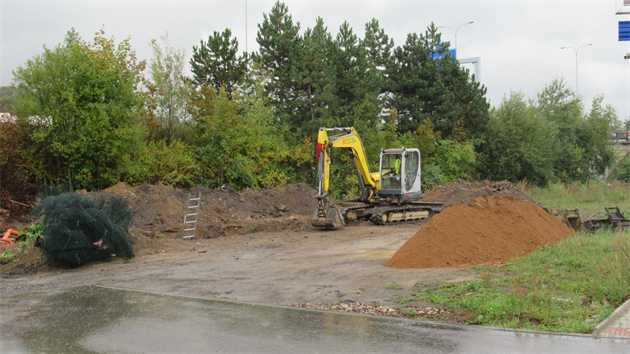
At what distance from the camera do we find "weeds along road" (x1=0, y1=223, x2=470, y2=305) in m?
11.0

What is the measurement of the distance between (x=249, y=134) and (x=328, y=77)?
6.81m

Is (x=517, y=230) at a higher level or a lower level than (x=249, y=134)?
lower

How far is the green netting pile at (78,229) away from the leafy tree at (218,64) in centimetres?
2249

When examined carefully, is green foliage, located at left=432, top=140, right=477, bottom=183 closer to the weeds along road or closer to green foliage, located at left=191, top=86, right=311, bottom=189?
green foliage, located at left=191, top=86, right=311, bottom=189

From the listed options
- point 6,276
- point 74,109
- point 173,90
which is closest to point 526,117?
point 173,90

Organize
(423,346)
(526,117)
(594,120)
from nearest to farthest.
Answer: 1. (423,346)
2. (526,117)
3. (594,120)

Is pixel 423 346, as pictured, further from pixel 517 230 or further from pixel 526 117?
pixel 526 117

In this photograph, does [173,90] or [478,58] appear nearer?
Answer: [173,90]

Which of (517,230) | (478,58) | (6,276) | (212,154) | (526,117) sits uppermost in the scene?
(478,58)

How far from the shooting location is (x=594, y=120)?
191 feet

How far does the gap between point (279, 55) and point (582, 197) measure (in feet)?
73.6

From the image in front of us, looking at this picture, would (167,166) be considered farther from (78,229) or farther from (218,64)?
(78,229)

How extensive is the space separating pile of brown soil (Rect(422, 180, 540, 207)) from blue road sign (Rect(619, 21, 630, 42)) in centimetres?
1876

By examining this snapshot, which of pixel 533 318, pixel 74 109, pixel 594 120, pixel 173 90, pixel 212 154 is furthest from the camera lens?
pixel 594 120
